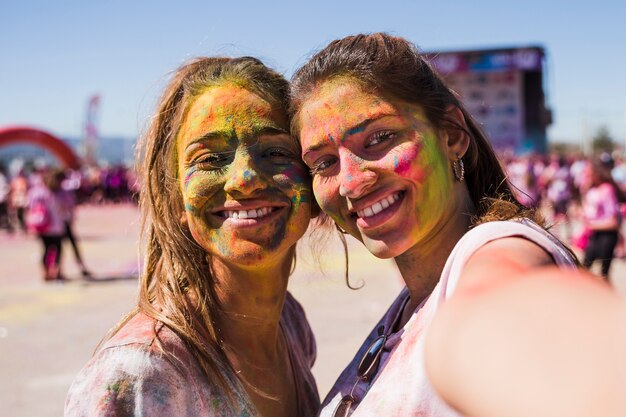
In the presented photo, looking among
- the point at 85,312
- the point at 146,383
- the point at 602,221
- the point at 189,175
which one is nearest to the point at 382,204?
the point at 189,175

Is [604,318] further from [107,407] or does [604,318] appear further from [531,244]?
[107,407]

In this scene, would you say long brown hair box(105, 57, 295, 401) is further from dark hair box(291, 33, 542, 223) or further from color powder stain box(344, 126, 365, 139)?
color powder stain box(344, 126, 365, 139)

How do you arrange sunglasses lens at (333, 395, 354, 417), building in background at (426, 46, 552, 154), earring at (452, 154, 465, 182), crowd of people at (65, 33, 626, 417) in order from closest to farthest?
crowd of people at (65, 33, 626, 417)
sunglasses lens at (333, 395, 354, 417)
earring at (452, 154, 465, 182)
building in background at (426, 46, 552, 154)

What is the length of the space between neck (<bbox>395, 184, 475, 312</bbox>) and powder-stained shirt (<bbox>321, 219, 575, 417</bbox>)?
108 millimetres

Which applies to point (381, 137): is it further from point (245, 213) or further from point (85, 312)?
point (85, 312)

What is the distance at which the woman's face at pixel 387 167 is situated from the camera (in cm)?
165

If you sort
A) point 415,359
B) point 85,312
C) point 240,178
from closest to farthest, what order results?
point 415,359 < point 240,178 < point 85,312

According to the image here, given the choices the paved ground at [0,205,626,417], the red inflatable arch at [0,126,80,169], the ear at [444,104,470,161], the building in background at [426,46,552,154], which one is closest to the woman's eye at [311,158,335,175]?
the ear at [444,104,470,161]

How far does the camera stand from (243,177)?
1.93 meters

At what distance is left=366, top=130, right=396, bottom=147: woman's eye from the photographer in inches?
66.2

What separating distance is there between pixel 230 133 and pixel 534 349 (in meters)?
1.37

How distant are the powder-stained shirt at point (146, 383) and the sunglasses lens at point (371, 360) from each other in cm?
36

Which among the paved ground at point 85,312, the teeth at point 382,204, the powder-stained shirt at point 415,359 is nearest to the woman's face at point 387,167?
the teeth at point 382,204

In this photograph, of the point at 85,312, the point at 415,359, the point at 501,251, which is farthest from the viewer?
the point at 85,312
